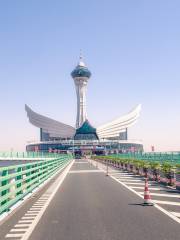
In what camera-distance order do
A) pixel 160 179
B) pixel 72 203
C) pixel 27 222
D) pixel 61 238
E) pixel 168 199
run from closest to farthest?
pixel 61 238
pixel 27 222
pixel 72 203
pixel 168 199
pixel 160 179

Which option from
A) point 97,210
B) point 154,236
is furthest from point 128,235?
point 97,210

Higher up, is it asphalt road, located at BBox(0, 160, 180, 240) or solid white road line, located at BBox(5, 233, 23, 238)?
asphalt road, located at BBox(0, 160, 180, 240)

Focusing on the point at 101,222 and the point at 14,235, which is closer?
the point at 14,235

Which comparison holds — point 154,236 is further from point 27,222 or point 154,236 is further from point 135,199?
point 135,199

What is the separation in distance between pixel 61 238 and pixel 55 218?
2.56 meters

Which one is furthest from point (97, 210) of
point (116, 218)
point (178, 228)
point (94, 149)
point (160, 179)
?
point (94, 149)

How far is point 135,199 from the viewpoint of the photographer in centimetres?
1448

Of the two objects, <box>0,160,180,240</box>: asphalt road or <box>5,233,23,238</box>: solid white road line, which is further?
<box>5,233,23,238</box>: solid white road line

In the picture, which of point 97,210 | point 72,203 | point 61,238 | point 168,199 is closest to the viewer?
point 61,238

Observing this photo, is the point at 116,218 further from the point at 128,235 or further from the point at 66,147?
the point at 66,147

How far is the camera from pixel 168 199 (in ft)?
47.8

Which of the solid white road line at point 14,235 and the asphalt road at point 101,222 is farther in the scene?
the solid white road line at point 14,235

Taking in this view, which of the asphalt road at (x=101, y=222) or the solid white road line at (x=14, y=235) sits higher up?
the asphalt road at (x=101, y=222)

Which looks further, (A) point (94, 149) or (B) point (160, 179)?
(A) point (94, 149)
